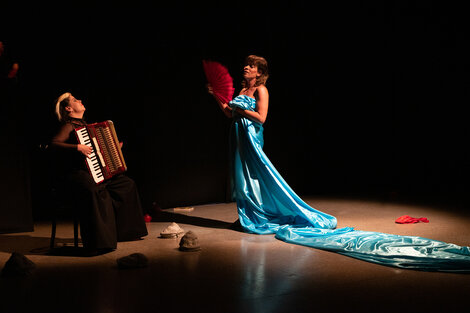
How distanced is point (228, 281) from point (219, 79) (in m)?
2.28

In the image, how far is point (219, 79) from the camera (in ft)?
15.7

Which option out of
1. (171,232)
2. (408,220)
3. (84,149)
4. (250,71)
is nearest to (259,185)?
(171,232)

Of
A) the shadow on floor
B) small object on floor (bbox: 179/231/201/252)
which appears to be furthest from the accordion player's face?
the shadow on floor

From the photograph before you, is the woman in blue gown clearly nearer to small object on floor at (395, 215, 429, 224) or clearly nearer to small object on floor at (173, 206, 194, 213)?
small object on floor at (395, 215, 429, 224)

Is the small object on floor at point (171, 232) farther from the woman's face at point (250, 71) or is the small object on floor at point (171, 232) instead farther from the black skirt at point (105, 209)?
the woman's face at point (250, 71)

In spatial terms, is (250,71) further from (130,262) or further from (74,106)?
(130,262)

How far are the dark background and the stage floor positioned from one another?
1.63 meters

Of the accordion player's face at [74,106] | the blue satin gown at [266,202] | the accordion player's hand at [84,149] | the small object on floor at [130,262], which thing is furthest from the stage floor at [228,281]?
the accordion player's face at [74,106]

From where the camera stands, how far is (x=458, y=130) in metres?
7.48

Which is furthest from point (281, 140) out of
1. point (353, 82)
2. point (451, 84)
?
point (451, 84)

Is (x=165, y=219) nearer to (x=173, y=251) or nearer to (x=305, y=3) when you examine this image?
(x=173, y=251)

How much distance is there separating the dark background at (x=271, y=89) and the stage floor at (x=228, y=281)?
5.35ft

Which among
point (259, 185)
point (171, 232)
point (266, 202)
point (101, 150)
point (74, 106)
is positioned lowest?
point (171, 232)

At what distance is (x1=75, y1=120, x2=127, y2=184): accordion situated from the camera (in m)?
3.93
